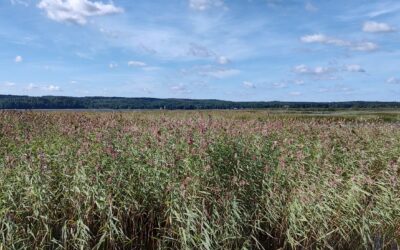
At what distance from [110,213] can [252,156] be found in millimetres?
3359

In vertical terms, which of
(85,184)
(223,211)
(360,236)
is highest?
(85,184)

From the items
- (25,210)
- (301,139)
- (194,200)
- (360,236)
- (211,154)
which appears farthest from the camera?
(301,139)

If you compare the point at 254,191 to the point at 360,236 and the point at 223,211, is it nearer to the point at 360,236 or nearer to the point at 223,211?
the point at 223,211

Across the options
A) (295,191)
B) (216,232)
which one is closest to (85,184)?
(216,232)

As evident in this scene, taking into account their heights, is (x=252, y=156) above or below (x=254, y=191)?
above

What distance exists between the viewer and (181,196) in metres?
7.54

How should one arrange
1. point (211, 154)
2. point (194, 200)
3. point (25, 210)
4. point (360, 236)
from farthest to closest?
point (211, 154), point (360, 236), point (194, 200), point (25, 210)

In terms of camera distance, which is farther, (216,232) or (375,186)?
(375,186)

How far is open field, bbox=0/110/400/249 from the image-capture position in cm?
715

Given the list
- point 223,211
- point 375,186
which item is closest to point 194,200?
point 223,211

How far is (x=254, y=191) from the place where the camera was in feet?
28.4

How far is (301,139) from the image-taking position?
39.8 feet

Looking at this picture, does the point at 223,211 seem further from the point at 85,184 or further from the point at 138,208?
the point at 85,184

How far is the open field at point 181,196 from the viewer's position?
7148 mm
